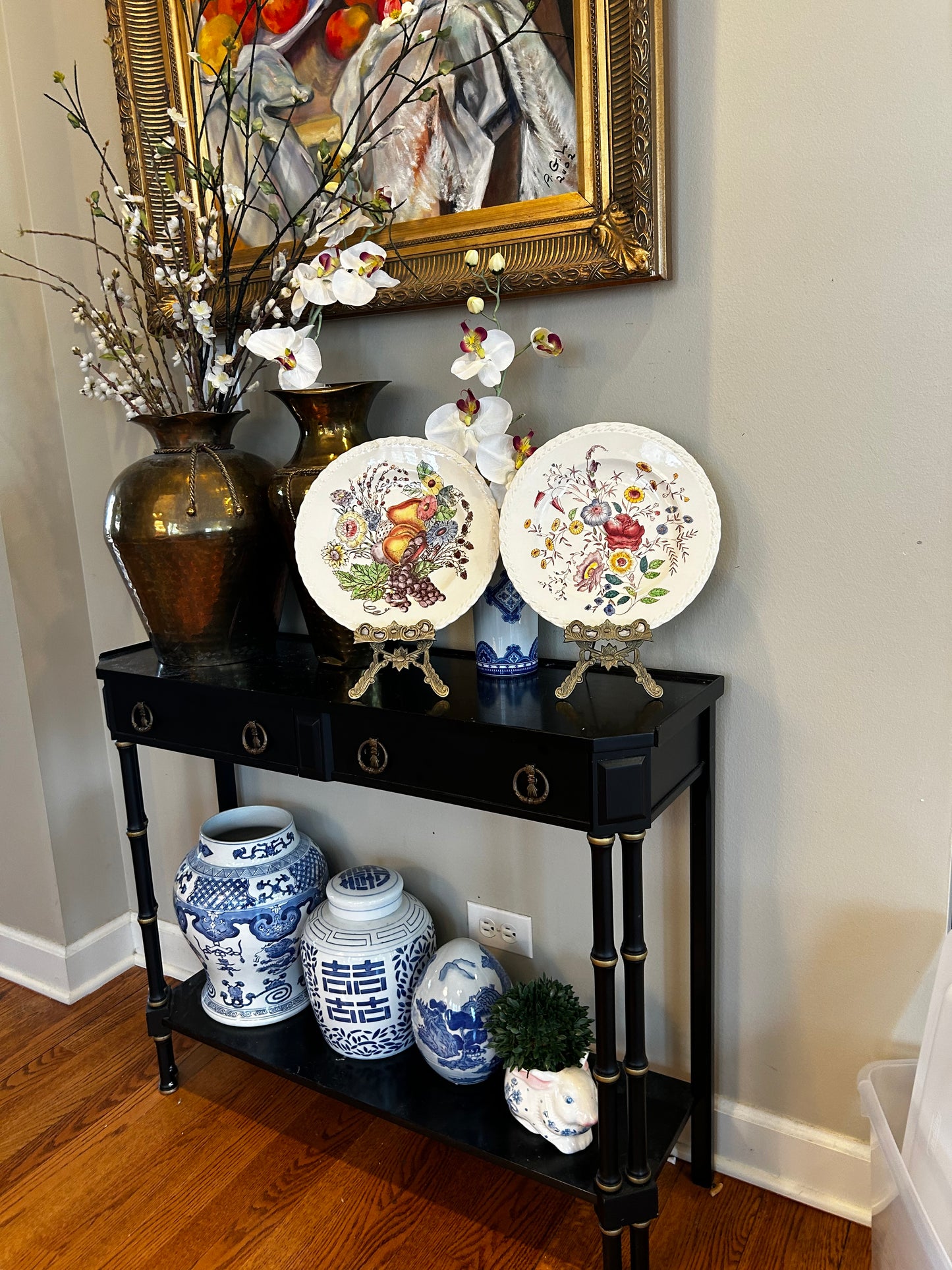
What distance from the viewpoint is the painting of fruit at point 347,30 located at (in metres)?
1.42

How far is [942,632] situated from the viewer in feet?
3.98

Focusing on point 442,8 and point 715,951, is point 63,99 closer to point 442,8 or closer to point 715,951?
point 442,8

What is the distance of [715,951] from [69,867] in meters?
1.38

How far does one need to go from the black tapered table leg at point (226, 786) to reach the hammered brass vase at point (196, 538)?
1.33 ft

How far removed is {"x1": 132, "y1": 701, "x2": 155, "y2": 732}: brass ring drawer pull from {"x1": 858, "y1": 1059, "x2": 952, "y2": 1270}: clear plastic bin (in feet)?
3.92

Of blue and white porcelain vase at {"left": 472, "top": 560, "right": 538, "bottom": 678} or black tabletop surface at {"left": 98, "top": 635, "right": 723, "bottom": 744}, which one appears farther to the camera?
blue and white porcelain vase at {"left": 472, "top": 560, "right": 538, "bottom": 678}

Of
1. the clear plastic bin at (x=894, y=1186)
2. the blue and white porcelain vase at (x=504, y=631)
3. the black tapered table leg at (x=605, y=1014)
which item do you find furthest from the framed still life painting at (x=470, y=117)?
the clear plastic bin at (x=894, y=1186)

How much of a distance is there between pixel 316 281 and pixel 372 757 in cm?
68

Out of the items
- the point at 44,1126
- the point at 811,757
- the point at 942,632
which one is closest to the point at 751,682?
the point at 811,757

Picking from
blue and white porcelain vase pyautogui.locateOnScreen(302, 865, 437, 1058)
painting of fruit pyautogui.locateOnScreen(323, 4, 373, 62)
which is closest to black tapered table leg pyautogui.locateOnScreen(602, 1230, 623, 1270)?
blue and white porcelain vase pyautogui.locateOnScreen(302, 865, 437, 1058)

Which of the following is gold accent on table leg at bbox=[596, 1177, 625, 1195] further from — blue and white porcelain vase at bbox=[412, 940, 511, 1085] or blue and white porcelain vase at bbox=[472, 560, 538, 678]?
blue and white porcelain vase at bbox=[472, 560, 538, 678]

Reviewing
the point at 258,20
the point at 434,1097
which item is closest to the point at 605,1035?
the point at 434,1097

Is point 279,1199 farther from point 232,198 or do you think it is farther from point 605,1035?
point 232,198

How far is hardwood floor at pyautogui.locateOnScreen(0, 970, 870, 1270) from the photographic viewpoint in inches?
55.3
